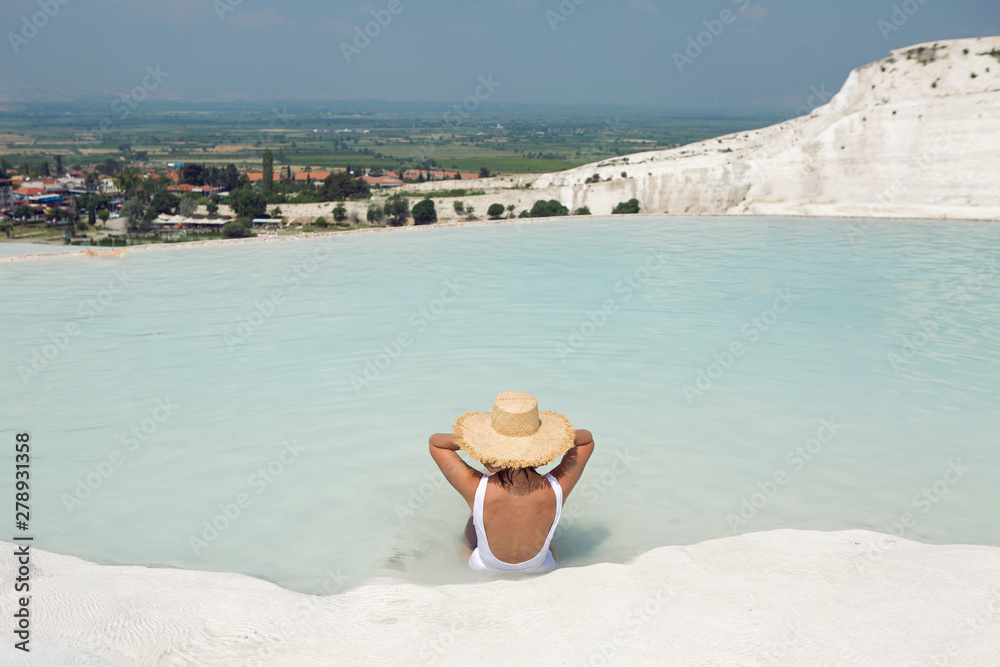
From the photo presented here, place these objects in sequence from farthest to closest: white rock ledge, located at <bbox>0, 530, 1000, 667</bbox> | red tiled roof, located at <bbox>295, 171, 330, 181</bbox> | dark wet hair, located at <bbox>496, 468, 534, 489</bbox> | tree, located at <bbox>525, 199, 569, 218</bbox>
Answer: red tiled roof, located at <bbox>295, 171, 330, 181</bbox> → tree, located at <bbox>525, 199, 569, 218</bbox> → dark wet hair, located at <bbox>496, 468, 534, 489</bbox> → white rock ledge, located at <bbox>0, 530, 1000, 667</bbox>

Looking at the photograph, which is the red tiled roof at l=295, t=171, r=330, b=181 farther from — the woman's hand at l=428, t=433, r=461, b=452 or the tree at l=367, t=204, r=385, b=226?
the woman's hand at l=428, t=433, r=461, b=452

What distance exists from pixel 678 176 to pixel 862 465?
2558 centimetres

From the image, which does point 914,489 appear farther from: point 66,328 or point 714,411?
point 66,328

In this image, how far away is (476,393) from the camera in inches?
277

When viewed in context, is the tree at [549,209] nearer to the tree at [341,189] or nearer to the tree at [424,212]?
the tree at [424,212]

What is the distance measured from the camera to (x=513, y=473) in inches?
139

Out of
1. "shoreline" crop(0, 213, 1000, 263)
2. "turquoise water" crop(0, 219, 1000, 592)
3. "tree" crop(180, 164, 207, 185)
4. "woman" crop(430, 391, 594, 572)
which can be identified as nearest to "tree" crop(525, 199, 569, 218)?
"shoreline" crop(0, 213, 1000, 263)

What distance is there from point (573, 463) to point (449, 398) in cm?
331

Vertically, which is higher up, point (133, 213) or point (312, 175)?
point (312, 175)

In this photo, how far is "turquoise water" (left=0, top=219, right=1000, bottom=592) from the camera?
477 centimetres

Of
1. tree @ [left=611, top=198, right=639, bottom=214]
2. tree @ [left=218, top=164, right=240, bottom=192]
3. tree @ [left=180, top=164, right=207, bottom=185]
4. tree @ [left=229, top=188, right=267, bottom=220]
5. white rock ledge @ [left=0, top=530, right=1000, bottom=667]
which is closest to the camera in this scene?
white rock ledge @ [left=0, top=530, right=1000, bottom=667]

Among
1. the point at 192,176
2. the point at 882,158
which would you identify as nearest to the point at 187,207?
the point at 192,176

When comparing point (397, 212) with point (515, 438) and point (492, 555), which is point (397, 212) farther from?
point (515, 438)

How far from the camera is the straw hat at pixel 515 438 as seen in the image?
3391 mm
